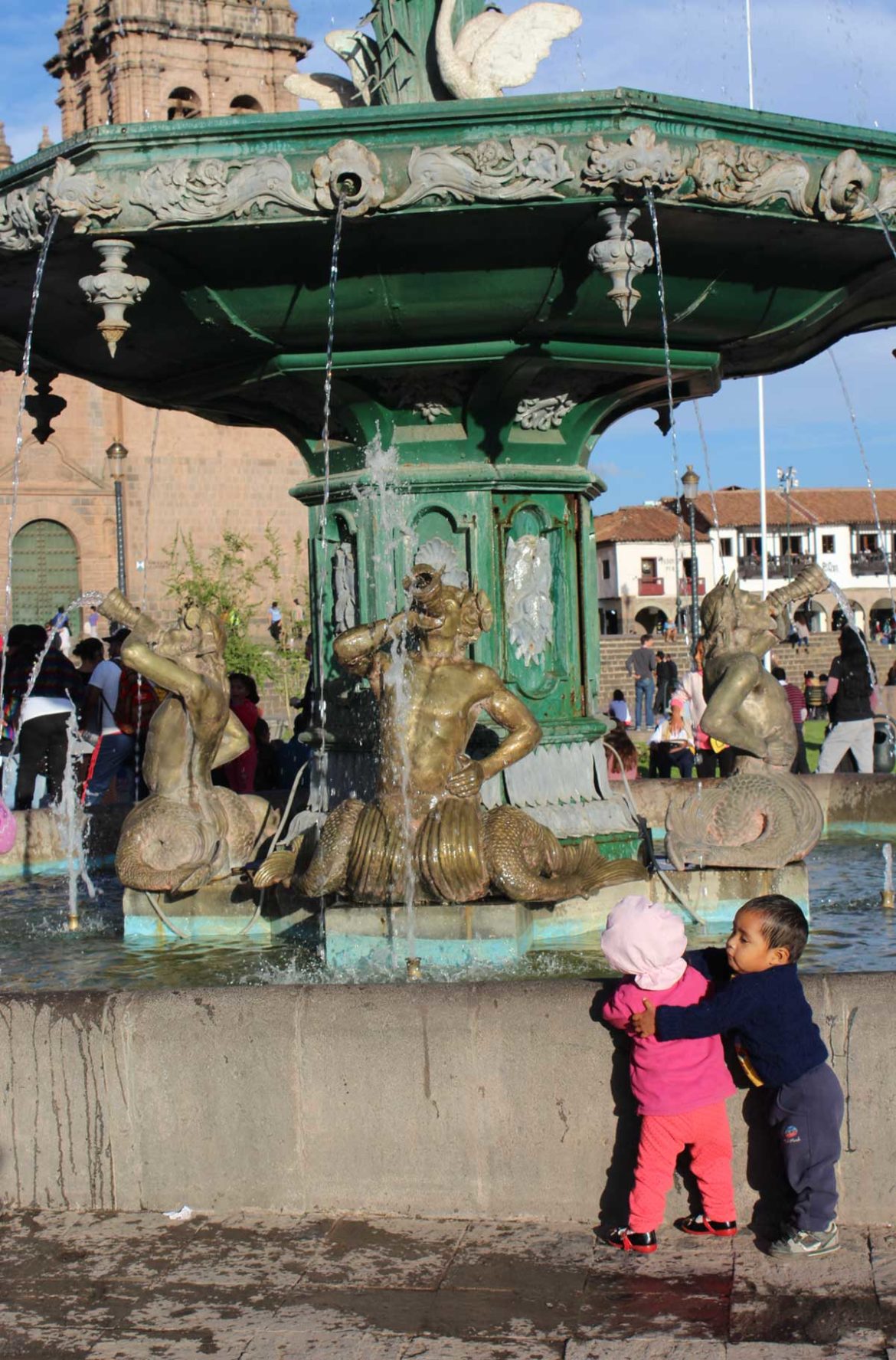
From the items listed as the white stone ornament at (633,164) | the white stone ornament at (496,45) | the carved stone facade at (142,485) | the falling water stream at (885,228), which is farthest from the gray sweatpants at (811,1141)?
the carved stone facade at (142,485)

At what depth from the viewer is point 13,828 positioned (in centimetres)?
882

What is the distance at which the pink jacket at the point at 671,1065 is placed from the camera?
422 cm

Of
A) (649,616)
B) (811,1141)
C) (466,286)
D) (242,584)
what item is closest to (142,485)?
(242,584)

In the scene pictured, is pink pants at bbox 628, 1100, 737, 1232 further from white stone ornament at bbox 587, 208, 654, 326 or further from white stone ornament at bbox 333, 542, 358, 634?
white stone ornament at bbox 333, 542, 358, 634

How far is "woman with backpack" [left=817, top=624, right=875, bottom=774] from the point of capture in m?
13.6

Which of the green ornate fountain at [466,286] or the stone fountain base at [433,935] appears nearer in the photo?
the green ornate fountain at [466,286]

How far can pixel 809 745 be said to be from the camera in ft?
69.9

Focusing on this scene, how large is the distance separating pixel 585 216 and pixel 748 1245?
129 inches

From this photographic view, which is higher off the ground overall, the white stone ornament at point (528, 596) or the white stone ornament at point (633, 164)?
the white stone ornament at point (633, 164)

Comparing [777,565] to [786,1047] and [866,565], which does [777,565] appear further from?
[786,1047]

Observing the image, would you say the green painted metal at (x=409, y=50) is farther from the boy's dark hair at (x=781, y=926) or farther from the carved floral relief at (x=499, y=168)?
the boy's dark hair at (x=781, y=926)

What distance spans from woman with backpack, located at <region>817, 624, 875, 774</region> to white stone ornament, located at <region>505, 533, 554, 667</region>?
666 centimetres

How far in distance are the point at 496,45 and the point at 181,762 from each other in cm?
290

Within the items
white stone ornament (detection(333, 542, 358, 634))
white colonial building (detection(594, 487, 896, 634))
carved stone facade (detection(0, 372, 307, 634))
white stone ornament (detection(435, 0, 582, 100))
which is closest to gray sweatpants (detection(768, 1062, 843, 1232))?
white stone ornament (detection(333, 542, 358, 634))
